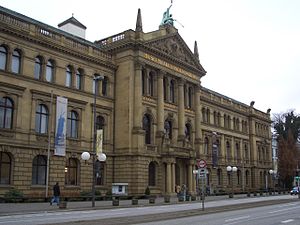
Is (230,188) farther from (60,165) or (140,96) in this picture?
(60,165)

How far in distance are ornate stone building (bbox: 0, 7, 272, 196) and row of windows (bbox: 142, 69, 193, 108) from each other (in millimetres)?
127

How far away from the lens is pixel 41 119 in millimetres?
42625

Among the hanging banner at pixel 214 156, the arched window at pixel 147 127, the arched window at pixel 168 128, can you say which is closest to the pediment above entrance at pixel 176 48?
the arched window at pixel 168 128

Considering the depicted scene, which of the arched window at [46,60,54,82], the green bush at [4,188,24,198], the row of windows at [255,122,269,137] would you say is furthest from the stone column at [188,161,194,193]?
the row of windows at [255,122,269,137]

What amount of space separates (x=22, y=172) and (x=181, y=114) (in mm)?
25210

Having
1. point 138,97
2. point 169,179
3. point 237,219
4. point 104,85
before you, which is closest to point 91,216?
point 237,219

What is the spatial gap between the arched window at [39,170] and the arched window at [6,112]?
428 centimetres

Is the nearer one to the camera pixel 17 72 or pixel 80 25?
pixel 17 72

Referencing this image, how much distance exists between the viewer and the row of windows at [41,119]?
39250mm

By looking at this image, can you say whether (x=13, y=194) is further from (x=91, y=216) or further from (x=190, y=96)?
(x=190, y=96)

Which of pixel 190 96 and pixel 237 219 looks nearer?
pixel 237 219

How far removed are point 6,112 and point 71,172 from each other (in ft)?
31.8

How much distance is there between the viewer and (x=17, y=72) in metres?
40.7

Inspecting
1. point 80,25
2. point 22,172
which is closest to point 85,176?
point 22,172
